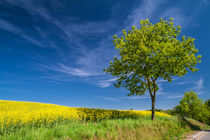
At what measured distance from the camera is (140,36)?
17125 mm

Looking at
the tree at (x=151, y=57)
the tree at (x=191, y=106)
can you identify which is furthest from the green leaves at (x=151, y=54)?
the tree at (x=191, y=106)

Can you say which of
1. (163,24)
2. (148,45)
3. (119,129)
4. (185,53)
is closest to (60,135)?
(119,129)

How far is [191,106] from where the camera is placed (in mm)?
37719

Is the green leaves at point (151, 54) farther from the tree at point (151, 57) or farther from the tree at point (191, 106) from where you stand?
the tree at point (191, 106)

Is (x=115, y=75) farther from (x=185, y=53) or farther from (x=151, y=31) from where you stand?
(x=185, y=53)

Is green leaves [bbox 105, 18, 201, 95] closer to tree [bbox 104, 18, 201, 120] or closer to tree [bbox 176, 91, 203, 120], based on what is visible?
tree [bbox 104, 18, 201, 120]

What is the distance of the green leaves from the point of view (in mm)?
15781

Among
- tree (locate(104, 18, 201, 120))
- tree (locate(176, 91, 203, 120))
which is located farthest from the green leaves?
tree (locate(176, 91, 203, 120))

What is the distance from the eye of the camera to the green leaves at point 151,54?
1578 cm

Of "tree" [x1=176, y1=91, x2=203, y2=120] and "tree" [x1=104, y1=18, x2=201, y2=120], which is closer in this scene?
"tree" [x1=104, y1=18, x2=201, y2=120]

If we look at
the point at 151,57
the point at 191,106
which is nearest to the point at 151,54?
the point at 151,57

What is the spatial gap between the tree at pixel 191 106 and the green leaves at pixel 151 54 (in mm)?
24581

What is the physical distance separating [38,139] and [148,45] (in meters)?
15.0

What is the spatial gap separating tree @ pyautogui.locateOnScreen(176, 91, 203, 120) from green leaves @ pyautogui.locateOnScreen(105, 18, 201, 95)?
2458 centimetres
